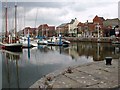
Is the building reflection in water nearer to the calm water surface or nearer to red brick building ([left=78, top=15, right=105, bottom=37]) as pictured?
the calm water surface

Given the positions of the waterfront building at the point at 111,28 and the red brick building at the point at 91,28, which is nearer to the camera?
the waterfront building at the point at 111,28

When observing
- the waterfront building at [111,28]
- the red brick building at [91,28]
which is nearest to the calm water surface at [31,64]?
the waterfront building at [111,28]

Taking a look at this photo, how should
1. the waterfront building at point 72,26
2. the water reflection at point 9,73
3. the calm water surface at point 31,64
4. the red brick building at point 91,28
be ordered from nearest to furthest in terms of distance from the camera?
the water reflection at point 9,73, the calm water surface at point 31,64, the red brick building at point 91,28, the waterfront building at point 72,26

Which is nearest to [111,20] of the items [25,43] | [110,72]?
[25,43]

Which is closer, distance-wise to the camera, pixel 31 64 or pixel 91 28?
pixel 31 64

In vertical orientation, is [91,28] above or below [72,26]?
below

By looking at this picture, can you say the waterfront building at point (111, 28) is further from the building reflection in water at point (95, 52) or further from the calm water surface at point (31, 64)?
the calm water surface at point (31, 64)

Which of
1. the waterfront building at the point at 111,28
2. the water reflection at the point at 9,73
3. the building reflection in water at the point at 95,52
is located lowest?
the water reflection at the point at 9,73

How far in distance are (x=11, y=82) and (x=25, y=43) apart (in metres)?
37.4

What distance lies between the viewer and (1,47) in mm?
42469

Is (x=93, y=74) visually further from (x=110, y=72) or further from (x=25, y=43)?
(x=25, y=43)

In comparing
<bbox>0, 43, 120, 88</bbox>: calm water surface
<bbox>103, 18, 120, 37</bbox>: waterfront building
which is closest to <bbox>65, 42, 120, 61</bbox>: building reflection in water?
<bbox>0, 43, 120, 88</bbox>: calm water surface

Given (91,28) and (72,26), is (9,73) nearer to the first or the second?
(91,28)

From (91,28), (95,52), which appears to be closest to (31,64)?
(95,52)
